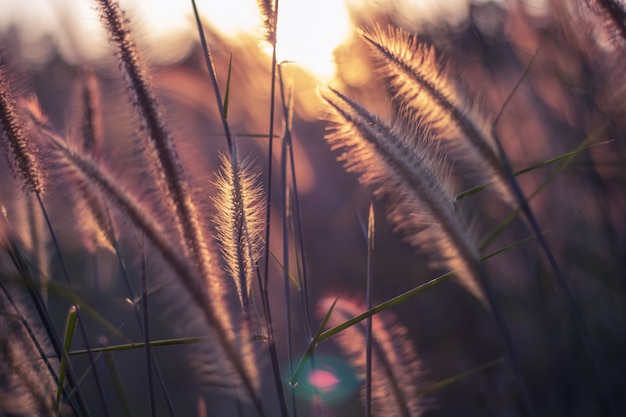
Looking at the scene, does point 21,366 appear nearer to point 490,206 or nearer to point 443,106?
point 443,106

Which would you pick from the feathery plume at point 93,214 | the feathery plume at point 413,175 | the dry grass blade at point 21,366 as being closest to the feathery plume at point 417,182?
the feathery plume at point 413,175

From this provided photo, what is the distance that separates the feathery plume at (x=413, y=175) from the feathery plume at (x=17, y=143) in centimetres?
59

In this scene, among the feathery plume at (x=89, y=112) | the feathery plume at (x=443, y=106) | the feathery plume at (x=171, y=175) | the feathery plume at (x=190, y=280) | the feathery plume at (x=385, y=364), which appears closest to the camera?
the feathery plume at (x=190, y=280)

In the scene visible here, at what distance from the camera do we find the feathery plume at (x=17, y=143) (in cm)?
114

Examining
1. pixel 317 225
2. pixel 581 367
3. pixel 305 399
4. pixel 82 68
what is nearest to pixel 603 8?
pixel 82 68

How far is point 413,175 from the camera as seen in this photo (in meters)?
1.04

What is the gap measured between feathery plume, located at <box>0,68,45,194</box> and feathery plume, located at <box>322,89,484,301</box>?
591mm

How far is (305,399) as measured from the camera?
9.94 feet

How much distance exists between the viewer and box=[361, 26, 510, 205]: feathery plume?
3.66 feet

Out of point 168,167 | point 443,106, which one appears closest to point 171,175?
point 168,167

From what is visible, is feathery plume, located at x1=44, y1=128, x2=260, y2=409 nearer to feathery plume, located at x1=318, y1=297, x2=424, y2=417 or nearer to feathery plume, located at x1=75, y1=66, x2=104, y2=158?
feathery plume, located at x1=318, y1=297, x2=424, y2=417

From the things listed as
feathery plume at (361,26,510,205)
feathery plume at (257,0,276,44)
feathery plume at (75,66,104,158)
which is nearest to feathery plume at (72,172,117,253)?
feathery plume at (75,66,104,158)

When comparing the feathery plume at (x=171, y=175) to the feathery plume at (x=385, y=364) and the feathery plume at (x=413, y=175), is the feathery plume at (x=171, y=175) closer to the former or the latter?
the feathery plume at (x=413, y=175)

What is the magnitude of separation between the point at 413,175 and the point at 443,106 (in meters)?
0.19
